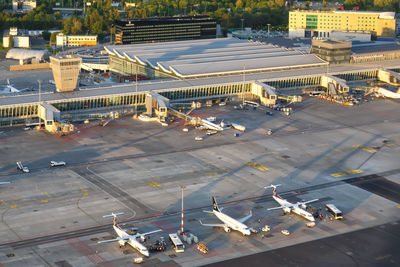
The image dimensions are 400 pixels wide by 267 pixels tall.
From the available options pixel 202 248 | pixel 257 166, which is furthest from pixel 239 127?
pixel 202 248

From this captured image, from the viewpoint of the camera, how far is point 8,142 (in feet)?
563

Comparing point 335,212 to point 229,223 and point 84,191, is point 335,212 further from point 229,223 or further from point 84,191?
point 84,191

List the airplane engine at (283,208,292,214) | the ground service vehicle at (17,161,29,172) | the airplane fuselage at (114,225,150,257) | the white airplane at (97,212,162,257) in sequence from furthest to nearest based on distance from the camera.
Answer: the ground service vehicle at (17,161,29,172) → the airplane engine at (283,208,292,214) → the white airplane at (97,212,162,257) → the airplane fuselage at (114,225,150,257)

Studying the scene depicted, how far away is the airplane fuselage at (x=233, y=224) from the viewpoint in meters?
121

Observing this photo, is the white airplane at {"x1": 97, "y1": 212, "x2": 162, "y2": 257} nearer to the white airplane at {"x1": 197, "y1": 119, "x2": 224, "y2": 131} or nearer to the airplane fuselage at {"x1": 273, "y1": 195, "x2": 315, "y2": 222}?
the airplane fuselage at {"x1": 273, "y1": 195, "x2": 315, "y2": 222}

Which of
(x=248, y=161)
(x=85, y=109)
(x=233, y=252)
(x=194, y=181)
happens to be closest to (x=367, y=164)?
(x=248, y=161)

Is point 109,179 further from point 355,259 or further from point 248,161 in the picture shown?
point 355,259

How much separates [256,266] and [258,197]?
30.6m

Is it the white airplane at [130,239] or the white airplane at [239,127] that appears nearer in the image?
the white airplane at [130,239]

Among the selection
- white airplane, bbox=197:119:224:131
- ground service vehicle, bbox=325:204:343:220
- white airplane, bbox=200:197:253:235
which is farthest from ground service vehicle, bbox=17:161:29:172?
ground service vehicle, bbox=325:204:343:220

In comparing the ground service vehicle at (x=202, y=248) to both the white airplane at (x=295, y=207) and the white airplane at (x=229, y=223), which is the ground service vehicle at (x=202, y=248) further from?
the white airplane at (x=295, y=207)

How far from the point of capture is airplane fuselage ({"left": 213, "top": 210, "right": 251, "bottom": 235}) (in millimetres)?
120662

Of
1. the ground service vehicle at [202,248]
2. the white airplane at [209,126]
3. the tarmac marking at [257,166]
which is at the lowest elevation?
the ground service vehicle at [202,248]

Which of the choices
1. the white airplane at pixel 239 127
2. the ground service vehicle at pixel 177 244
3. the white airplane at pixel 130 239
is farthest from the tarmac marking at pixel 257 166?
the ground service vehicle at pixel 177 244
